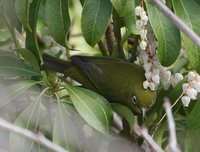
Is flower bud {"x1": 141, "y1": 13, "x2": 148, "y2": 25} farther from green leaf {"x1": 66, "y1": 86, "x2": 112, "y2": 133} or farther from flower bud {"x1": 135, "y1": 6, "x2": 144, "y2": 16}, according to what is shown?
green leaf {"x1": 66, "y1": 86, "x2": 112, "y2": 133}

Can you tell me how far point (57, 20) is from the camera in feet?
7.15

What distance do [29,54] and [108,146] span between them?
1.53ft

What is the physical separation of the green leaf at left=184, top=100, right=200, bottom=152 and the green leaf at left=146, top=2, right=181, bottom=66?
216 millimetres

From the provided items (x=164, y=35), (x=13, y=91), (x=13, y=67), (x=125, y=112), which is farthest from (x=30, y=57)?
(x=164, y=35)

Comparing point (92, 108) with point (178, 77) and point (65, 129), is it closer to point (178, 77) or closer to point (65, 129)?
point (65, 129)

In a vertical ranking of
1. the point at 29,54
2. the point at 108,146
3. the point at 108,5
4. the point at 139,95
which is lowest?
the point at 108,146

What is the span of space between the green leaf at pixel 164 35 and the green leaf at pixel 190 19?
0.03 m

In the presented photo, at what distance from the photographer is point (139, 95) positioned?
2.39 metres

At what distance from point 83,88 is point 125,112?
0.64 ft

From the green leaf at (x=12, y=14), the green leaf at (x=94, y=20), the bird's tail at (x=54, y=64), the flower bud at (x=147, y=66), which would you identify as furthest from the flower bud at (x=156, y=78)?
the green leaf at (x=12, y=14)

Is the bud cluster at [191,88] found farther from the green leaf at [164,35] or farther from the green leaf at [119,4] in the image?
the green leaf at [119,4]

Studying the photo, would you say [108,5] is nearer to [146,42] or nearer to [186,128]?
[146,42]

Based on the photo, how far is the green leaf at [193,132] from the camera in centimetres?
219

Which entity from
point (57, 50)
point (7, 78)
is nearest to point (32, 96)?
point (7, 78)
